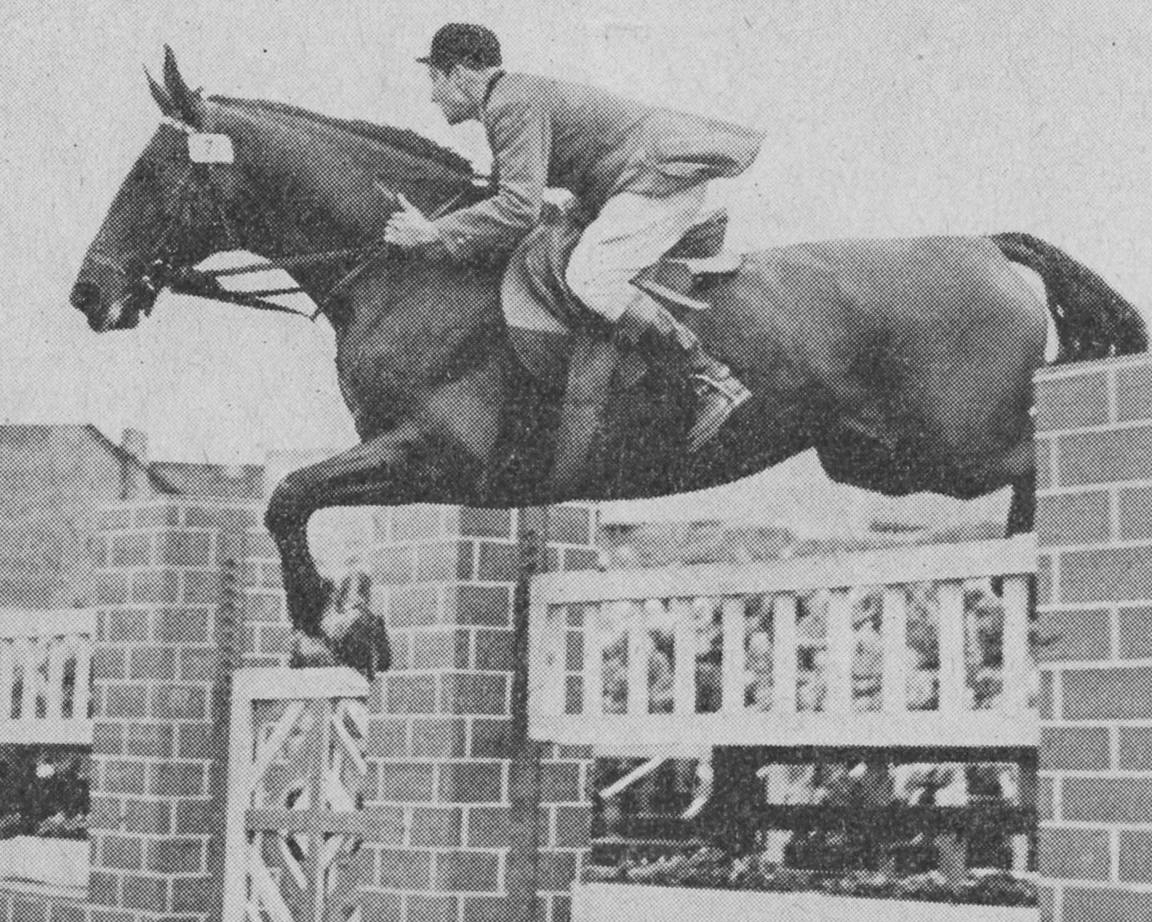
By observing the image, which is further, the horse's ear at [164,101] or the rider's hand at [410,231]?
the horse's ear at [164,101]

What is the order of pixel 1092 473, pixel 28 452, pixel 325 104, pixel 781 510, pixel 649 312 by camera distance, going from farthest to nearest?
pixel 28 452, pixel 781 510, pixel 325 104, pixel 649 312, pixel 1092 473

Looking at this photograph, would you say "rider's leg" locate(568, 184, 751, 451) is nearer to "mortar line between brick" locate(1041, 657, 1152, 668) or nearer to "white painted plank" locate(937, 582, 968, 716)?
"white painted plank" locate(937, 582, 968, 716)

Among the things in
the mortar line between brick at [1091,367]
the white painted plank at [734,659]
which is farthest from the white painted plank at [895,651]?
the mortar line between brick at [1091,367]

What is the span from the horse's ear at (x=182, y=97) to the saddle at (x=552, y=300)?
101 cm

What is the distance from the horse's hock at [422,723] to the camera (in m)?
4.57

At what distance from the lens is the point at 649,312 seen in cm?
557

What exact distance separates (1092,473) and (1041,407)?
249 mm

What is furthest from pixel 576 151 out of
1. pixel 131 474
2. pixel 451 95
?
pixel 131 474

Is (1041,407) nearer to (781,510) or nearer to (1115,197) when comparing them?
(1115,197)

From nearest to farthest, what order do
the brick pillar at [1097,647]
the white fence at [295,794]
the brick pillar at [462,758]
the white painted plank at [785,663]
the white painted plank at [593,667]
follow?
the brick pillar at [1097,647] < the white painted plank at [785,663] < the white painted plank at [593,667] < the brick pillar at [462,758] < the white fence at [295,794]

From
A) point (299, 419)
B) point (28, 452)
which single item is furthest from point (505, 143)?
point (28, 452)

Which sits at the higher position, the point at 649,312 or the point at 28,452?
the point at 28,452

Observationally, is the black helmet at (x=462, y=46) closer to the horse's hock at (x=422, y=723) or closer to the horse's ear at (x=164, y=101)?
the horse's ear at (x=164, y=101)

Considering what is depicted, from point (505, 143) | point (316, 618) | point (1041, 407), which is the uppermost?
point (505, 143)
